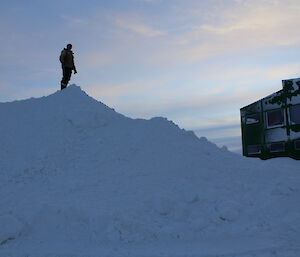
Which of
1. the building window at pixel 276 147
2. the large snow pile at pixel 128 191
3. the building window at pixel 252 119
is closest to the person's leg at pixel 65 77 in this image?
the large snow pile at pixel 128 191

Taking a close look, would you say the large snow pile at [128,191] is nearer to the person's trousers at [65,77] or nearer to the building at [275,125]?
the person's trousers at [65,77]

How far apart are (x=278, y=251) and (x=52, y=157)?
709 cm

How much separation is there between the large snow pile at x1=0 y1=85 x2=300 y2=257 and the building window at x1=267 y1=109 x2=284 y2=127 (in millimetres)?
6298

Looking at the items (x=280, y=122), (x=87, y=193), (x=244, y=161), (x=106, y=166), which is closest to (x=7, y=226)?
(x=87, y=193)

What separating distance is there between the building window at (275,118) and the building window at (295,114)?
0.48 m

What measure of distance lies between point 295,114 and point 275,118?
978mm

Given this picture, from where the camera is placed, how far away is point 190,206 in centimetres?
911

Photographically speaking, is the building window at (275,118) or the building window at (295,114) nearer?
the building window at (295,114)

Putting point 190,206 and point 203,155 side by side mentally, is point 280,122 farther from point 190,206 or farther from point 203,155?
point 190,206

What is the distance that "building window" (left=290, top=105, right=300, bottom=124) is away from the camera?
18.4 m

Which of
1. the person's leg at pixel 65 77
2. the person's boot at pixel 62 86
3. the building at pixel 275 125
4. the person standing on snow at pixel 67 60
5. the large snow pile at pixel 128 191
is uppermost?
the person standing on snow at pixel 67 60

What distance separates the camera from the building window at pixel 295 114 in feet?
60.5

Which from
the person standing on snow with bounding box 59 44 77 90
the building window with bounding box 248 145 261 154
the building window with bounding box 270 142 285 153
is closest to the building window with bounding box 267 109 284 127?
the building window with bounding box 270 142 285 153

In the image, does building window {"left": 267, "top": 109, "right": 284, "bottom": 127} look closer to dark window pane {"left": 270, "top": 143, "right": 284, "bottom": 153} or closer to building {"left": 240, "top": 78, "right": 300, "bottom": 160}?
building {"left": 240, "top": 78, "right": 300, "bottom": 160}
